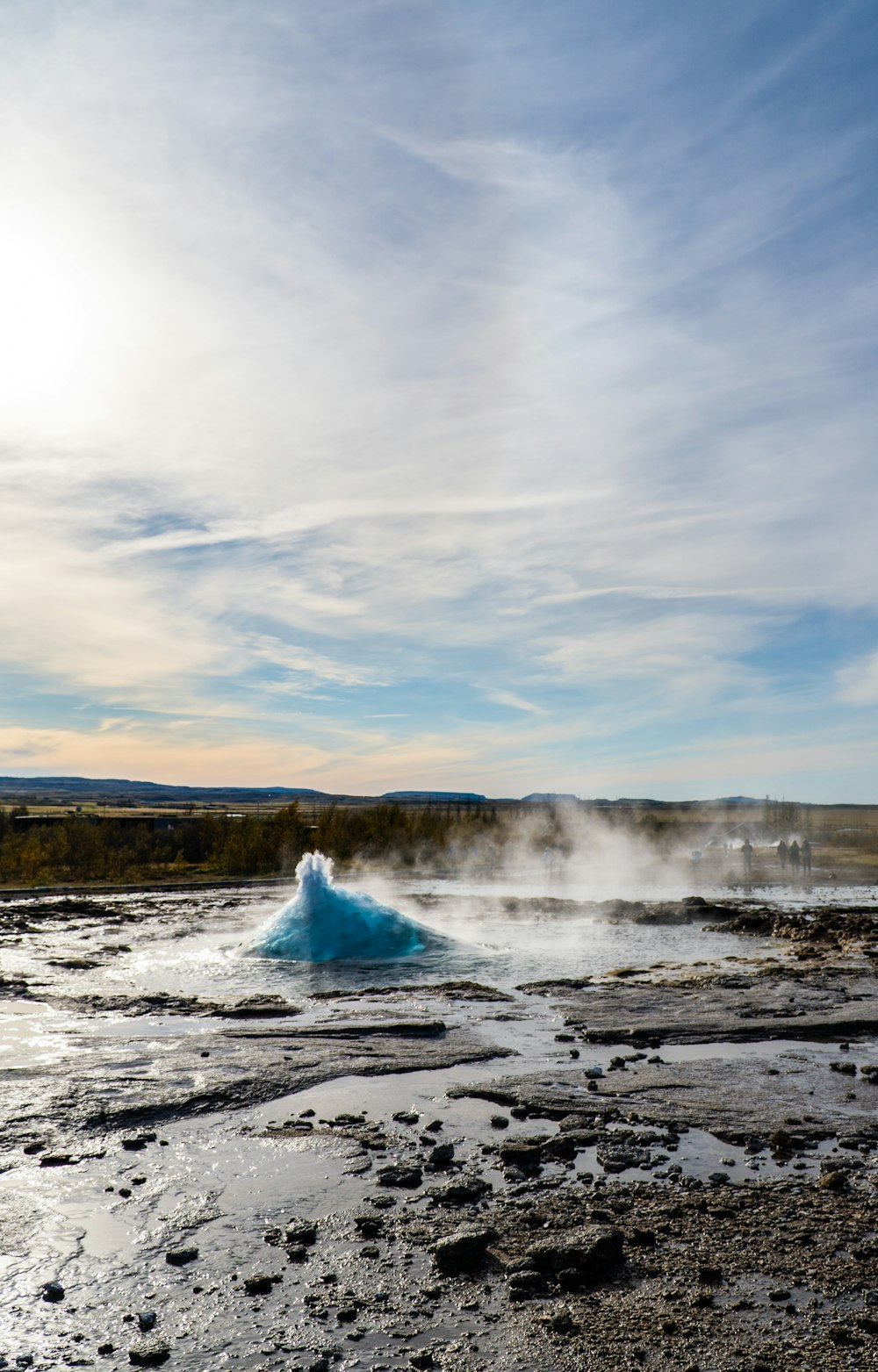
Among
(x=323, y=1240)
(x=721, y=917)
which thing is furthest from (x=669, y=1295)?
(x=721, y=917)

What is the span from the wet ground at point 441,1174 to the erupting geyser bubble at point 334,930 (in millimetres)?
3328

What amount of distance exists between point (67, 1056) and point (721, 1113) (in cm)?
830

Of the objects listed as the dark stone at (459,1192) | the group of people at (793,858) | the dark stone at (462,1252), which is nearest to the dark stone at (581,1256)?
the dark stone at (462,1252)

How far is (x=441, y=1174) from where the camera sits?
850 centimetres

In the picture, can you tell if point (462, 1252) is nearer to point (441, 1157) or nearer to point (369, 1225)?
point (369, 1225)

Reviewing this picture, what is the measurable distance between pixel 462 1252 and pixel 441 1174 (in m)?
1.72

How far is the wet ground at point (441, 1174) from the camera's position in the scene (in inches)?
233

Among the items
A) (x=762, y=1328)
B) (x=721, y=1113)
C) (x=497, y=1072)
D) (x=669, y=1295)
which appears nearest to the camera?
(x=762, y=1328)

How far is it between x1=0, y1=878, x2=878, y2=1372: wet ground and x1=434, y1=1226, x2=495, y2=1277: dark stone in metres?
0.02

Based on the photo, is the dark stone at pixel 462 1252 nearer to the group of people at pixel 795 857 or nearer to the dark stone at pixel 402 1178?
the dark stone at pixel 402 1178

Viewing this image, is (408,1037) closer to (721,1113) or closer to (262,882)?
(721,1113)

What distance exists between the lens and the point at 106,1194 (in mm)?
8141

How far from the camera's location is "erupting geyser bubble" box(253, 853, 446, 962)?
22.0 metres

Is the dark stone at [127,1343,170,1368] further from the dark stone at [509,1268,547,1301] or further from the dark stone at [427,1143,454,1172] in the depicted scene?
the dark stone at [427,1143,454,1172]
